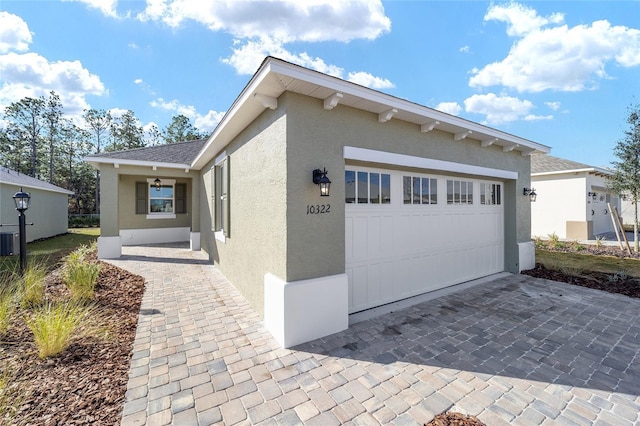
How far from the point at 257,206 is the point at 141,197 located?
11.0 meters

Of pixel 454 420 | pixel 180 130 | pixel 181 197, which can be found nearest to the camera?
pixel 454 420

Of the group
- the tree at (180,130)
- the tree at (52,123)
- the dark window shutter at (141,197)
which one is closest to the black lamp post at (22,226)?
the dark window shutter at (141,197)

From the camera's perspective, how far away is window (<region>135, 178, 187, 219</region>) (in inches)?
502

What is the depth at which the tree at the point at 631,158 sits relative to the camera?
11109mm

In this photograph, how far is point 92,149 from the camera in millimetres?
34312

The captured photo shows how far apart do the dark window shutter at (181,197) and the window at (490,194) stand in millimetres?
13211

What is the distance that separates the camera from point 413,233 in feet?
18.5

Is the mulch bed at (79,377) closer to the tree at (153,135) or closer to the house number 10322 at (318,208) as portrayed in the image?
the house number 10322 at (318,208)

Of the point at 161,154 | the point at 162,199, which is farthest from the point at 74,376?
the point at 162,199

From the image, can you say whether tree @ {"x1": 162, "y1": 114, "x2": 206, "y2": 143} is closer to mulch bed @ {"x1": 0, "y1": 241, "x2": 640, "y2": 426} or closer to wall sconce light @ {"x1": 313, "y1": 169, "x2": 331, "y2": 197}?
mulch bed @ {"x1": 0, "y1": 241, "x2": 640, "y2": 426}

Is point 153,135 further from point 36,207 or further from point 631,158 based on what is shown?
point 631,158

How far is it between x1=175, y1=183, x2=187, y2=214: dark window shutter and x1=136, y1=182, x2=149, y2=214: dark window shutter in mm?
1344

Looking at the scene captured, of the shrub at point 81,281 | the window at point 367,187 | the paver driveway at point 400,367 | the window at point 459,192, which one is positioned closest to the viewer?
the paver driveway at point 400,367

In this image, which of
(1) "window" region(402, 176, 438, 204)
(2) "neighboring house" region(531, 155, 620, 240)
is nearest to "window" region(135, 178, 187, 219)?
(1) "window" region(402, 176, 438, 204)
